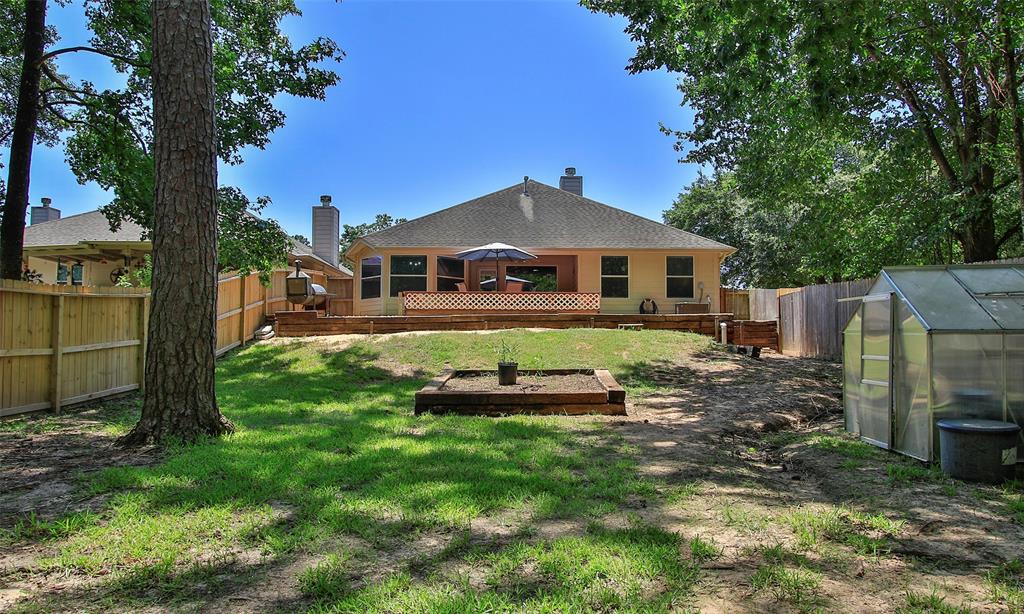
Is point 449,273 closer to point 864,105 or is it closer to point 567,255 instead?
point 567,255

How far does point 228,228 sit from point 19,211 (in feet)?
11.9

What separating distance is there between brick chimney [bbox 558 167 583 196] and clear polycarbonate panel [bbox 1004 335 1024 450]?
21542 mm

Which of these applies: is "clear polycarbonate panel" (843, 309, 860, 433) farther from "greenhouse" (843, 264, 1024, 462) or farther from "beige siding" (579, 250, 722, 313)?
"beige siding" (579, 250, 722, 313)

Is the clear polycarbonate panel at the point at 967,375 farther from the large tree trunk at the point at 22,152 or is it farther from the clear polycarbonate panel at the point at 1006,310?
the large tree trunk at the point at 22,152

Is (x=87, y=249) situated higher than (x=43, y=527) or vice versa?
(x=87, y=249)

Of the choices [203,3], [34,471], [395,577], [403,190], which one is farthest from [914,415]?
[403,190]

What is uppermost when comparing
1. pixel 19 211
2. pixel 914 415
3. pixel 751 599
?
pixel 19 211

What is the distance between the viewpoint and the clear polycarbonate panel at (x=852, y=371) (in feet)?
21.2

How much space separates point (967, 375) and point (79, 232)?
76.6 feet

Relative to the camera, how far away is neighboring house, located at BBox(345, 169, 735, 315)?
1967cm

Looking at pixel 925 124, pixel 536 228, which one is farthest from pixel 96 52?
pixel 925 124

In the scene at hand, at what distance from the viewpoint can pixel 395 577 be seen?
8.80 ft

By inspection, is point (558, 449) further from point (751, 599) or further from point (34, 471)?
point (34, 471)

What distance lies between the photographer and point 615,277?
66.3 ft
